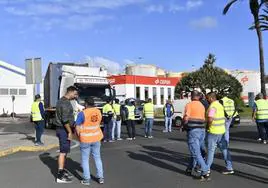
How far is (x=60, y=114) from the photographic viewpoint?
10008 mm

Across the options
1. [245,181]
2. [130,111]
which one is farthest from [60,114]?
[130,111]

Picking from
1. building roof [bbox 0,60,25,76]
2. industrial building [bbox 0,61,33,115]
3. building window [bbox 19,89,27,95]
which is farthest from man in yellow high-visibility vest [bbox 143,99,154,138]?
building window [bbox 19,89,27,95]

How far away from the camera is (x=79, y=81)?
26.2 m

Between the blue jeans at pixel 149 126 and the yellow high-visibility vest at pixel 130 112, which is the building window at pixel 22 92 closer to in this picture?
the blue jeans at pixel 149 126

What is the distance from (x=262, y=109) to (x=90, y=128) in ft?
32.0

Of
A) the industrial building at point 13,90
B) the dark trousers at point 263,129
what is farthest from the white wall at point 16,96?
the dark trousers at point 263,129

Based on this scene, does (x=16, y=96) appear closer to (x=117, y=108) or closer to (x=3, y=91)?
(x=3, y=91)

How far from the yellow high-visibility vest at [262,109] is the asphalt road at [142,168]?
1.62 m

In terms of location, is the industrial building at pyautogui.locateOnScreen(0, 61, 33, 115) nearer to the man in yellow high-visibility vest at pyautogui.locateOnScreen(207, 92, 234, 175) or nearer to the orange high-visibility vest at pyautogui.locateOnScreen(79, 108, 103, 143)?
the orange high-visibility vest at pyautogui.locateOnScreen(79, 108, 103, 143)

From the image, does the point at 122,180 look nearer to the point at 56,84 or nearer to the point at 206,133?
the point at 206,133

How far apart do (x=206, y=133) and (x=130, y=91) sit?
5612 centimetres

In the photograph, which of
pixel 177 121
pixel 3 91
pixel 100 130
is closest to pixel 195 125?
pixel 100 130

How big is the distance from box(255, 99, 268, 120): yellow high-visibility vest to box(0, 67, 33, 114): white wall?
59.2 metres

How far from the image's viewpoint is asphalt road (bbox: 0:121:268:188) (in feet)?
31.3
